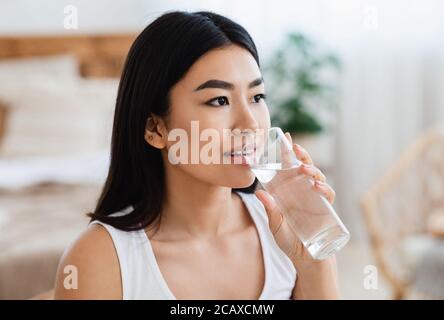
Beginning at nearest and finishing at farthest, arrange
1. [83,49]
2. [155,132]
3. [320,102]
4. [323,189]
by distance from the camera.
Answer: [323,189] → [155,132] → [320,102] → [83,49]

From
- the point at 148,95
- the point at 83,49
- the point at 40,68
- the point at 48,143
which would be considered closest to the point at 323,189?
the point at 148,95

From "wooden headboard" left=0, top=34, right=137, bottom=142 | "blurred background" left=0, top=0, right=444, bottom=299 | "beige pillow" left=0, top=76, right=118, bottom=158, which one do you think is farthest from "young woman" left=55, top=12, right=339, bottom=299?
"wooden headboard" left=0, top=34, right=137, bottom=142

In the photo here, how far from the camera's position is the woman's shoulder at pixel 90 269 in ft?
3.28

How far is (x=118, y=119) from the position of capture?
107cm

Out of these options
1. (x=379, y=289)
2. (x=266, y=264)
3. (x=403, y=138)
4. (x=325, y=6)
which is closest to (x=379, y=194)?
(x=379, y=289)

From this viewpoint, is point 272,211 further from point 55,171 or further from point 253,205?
point 55,171

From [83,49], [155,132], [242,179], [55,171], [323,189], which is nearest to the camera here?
[323,189]

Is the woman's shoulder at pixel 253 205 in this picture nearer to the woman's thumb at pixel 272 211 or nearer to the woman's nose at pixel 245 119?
the woman's thumb at pixel 272 211

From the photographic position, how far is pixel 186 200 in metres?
1.16

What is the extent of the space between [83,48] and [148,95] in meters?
2.93

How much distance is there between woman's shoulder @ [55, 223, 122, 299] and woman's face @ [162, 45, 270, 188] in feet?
0.64

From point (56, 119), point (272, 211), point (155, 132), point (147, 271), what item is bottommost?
point (56, 119)

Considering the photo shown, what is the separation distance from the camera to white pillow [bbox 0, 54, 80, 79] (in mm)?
3588
